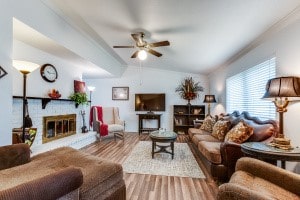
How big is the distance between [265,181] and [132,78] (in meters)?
6.18

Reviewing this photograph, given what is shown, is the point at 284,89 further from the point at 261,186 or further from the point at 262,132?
the point at 261,186

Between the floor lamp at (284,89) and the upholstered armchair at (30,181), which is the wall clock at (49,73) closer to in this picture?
the upholstered armchair at (30,181)

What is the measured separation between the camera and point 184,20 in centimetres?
277

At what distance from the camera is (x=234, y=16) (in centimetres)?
244

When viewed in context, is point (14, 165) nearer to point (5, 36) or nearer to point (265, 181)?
point (5, 36)

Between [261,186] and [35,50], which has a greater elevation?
[35,50]

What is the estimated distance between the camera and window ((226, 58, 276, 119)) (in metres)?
3.00

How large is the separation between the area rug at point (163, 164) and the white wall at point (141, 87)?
286 cm

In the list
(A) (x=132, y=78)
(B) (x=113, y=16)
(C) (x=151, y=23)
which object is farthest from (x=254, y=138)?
(A) (x=132, y=78)

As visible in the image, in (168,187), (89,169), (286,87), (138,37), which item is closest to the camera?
(89,169)

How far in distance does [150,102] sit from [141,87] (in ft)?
2.47

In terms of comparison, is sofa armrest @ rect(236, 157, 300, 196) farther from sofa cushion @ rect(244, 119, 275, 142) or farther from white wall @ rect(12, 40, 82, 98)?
white wall @ rect(12, 40, 82, 98)

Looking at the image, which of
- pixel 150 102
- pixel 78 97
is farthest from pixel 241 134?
pixel 150 102

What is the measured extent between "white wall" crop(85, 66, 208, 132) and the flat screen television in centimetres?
26
